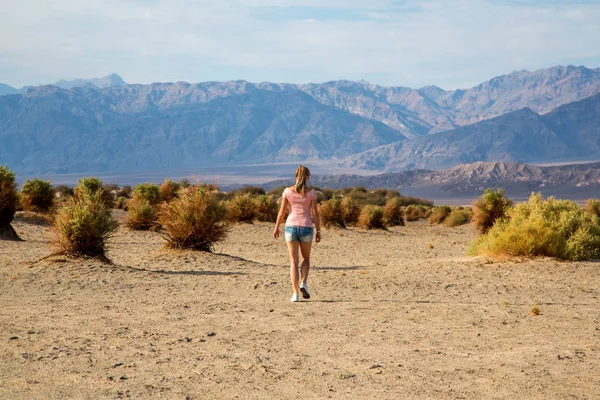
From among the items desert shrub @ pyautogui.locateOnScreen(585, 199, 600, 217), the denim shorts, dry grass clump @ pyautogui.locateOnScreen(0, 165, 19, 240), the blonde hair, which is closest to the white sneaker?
the denim shorts

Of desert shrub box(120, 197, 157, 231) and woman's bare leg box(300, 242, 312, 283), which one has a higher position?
woman's bare leg box(300, 242, 312, 283)

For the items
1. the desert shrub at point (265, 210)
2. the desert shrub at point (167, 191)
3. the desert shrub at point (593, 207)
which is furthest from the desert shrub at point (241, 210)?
the desert shrub at point (593, 207)

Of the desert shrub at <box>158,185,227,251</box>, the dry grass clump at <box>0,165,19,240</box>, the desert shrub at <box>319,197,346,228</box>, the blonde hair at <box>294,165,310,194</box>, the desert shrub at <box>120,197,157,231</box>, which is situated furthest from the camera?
the desert shrub at <box>319,197,346,228</box>

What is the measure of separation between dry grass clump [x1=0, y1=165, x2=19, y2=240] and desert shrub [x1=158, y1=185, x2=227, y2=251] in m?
5.61

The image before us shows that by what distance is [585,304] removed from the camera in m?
11.7

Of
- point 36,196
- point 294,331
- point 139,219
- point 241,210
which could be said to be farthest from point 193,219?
point 36,196

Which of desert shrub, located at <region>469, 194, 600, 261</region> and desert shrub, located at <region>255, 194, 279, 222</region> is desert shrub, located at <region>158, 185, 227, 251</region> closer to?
desert shrub, located at <region>469, 194, 600, 261</region>

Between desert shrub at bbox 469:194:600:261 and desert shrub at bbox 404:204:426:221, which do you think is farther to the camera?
desert shrub at bbox 404:204:426:221

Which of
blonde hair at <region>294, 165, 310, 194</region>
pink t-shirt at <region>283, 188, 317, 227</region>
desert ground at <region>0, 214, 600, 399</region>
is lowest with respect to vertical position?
desert ground at <region>0, 214, 600, 399</region>

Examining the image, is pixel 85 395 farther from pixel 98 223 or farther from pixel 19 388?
pixel 98 223

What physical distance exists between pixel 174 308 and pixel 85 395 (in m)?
4.47

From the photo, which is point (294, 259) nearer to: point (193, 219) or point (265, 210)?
point (193, 219)

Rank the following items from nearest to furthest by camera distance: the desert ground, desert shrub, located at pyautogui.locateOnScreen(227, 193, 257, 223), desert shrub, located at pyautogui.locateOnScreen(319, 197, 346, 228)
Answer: the desert ground < desert shrub, located at pyautogui.locateOnScreen(227, 193, 257, 223) < desert shrub, located at pyautogui.locateOnScreen(319, 197, 346, 228)

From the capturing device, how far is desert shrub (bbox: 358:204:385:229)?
33344 millimetres
